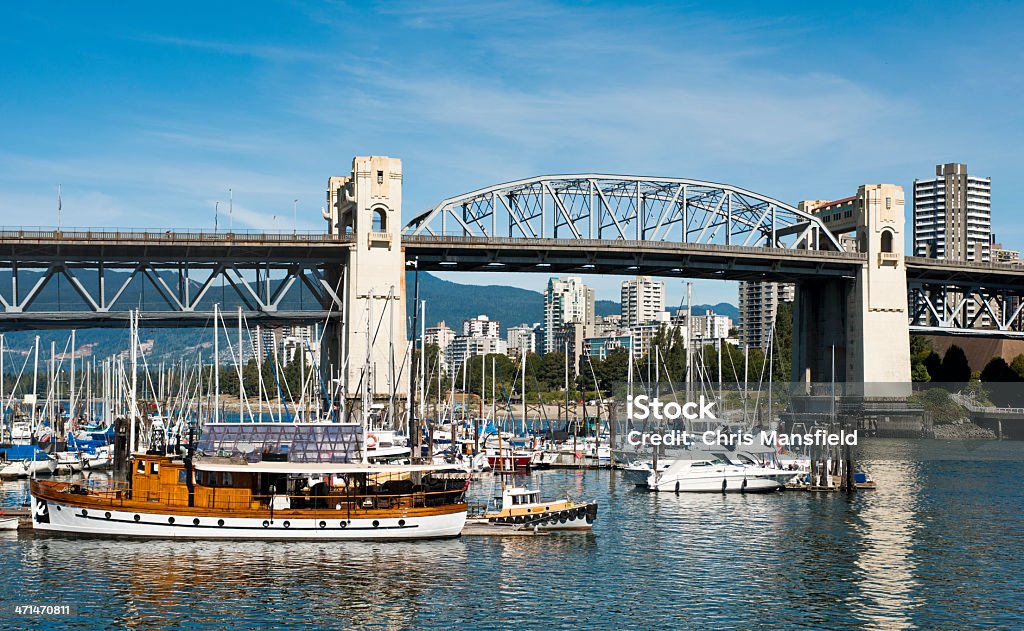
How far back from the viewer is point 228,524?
5725 centimetres

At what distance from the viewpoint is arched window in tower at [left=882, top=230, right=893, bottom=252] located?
142m

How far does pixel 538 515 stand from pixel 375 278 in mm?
58592

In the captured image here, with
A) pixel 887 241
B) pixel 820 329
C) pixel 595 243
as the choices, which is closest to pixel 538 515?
pixel 595 243

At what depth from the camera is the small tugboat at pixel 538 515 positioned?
206 feet

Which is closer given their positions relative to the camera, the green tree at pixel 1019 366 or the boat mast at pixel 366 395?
the boat mast at pixel 366 395

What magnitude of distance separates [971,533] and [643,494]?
924 inches

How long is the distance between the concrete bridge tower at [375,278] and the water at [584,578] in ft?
158

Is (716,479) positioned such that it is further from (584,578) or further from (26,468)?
(26,468)

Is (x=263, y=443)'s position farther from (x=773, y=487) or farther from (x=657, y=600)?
(x=773, y=487)

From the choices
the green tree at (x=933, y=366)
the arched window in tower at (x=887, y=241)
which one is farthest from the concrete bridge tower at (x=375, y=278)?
the green tree at (x=933, y=366)

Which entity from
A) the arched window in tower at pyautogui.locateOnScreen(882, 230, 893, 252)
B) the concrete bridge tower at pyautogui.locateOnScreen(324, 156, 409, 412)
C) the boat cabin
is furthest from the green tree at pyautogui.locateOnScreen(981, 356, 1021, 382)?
the boat cabin

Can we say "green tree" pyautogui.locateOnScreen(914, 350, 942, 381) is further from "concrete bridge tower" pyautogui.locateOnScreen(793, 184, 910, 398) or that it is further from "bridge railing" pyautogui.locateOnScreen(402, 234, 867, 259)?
"bridge railing" pyautogui.locateOnScreen(402, 234, 867, 259)

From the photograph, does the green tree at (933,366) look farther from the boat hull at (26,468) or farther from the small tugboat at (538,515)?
the boat hull at (26,468)

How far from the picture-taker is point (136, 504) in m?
57.4
